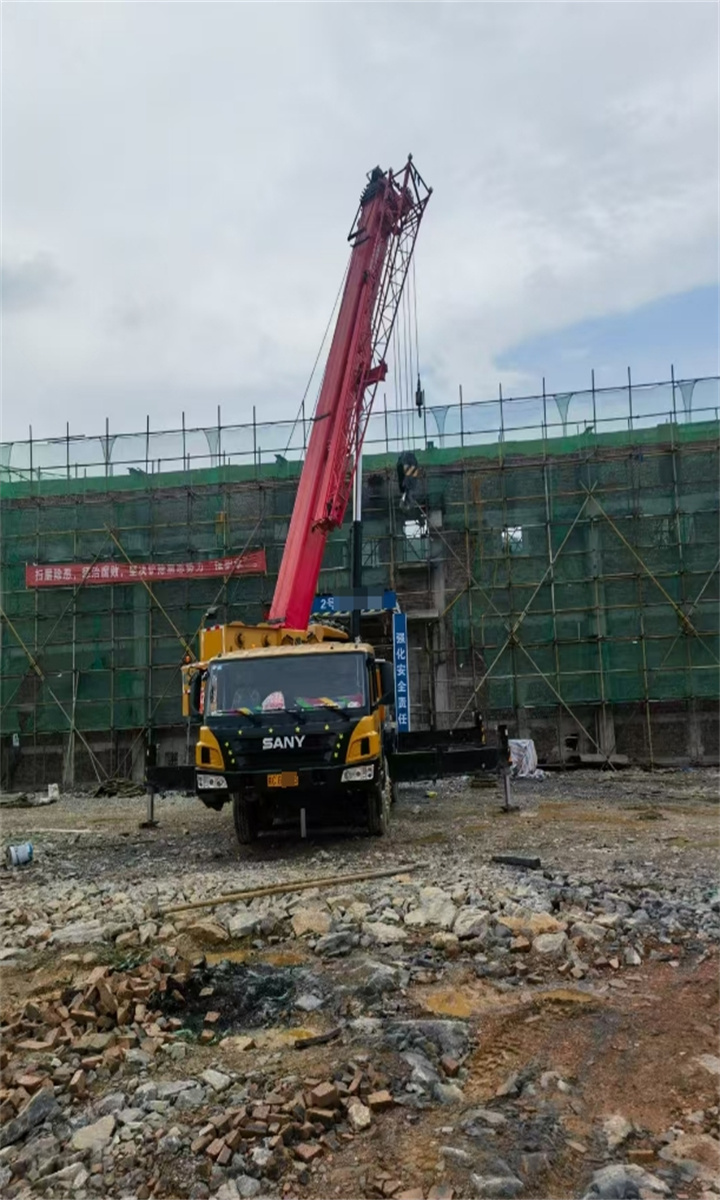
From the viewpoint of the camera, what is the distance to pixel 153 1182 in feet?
9.61

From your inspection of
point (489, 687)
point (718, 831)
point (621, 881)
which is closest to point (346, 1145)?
point (621, 881)

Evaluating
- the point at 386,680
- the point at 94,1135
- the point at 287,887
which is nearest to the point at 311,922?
the point at 287,887

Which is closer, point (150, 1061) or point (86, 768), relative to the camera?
point (150, 1061)

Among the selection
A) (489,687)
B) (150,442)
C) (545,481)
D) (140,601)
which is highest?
(150,442)

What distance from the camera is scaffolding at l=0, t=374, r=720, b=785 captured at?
18.6 m

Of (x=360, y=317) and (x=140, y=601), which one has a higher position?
(x=360, y=317)

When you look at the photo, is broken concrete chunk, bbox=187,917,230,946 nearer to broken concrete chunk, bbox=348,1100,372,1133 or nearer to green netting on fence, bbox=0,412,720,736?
broken concrete chunk, bbox=348,1100,372,1133

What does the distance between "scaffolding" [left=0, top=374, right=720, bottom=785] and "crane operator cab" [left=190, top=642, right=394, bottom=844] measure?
9.37 meters

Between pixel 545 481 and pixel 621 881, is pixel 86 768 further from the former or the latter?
pixel 621 881

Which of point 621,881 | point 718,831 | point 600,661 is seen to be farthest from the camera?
point 600,661

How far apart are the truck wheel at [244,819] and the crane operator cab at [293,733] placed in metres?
0.01

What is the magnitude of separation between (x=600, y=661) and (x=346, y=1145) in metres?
16.3

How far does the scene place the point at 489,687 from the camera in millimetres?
18984

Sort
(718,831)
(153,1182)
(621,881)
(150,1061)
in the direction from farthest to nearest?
(718,831) → (621,881) → (150,1061) → (153,1182)
